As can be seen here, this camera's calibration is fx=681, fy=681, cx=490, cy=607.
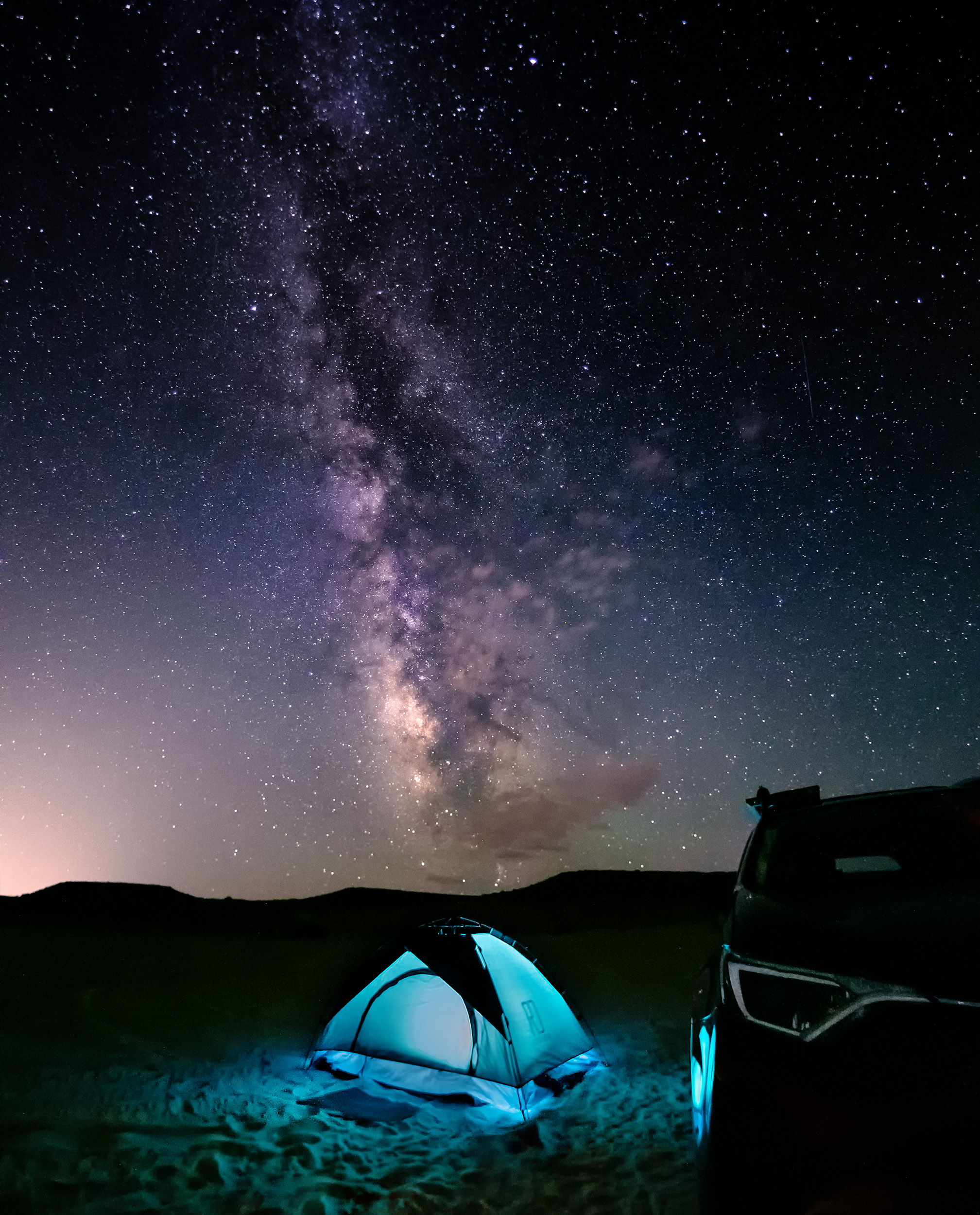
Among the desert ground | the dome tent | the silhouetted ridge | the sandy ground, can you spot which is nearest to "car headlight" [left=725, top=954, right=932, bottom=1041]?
the desert ground

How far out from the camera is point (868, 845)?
387 centimetres

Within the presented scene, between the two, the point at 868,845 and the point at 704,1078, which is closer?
the point at 704,1078

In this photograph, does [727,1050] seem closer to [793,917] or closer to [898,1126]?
[898,1126]

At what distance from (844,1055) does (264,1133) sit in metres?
5.82

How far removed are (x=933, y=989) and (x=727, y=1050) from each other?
0.73m

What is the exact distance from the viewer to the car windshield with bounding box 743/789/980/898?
353 cm

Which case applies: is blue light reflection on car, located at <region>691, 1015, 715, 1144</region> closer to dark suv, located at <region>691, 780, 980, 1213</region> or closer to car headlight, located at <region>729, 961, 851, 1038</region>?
dark suv, located at <region>691, 780, 980, 1213</region>

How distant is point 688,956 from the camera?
20188 mm

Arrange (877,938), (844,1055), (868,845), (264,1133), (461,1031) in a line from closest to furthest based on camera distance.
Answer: (844,1055) < (877,938) < (868,845) < (264,1133) < (461,1031)

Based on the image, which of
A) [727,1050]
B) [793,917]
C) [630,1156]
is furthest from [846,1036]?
[630,1156]

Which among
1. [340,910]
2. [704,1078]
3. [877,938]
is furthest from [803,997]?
[340,910]

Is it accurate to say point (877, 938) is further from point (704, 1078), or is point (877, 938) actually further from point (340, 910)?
Answer: point (340, 910)

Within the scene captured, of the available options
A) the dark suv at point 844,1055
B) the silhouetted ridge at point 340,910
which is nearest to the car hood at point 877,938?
the dark suv at point 844,1055

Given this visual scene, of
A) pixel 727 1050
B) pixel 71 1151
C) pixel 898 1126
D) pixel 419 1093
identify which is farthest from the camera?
pixel 419 1093
